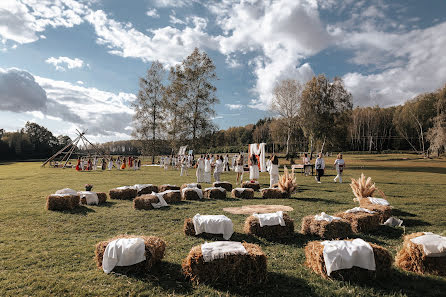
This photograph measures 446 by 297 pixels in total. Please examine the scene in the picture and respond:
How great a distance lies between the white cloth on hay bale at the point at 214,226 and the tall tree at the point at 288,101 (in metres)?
38.3

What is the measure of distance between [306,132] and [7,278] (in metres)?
43.5

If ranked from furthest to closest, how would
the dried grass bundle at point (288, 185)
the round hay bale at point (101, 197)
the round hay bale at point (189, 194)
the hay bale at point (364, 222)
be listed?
the dried grass bundle at point (288, 185) → the round hay bale at point (189, 194) → the round hay bale at point (101, 197) → the hay bale at point (364, 222)

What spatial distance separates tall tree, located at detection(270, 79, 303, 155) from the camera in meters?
43.4

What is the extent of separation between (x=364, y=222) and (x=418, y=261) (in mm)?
2516

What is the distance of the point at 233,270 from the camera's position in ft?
15.3

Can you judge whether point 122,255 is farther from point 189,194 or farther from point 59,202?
point 189,194

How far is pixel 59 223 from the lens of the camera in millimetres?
9047

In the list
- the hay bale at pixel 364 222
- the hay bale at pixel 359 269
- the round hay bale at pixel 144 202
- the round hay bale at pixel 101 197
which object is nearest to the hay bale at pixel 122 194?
the round hay bale at pixel 101 197

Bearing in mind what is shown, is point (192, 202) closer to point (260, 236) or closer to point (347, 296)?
point (260, 236)

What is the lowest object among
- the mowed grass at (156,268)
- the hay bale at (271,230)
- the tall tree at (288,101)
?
the mowed grass at (156,268)

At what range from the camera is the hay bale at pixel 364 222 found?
7.67 metres

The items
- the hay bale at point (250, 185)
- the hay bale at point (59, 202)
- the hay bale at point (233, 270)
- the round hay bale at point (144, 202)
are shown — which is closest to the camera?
the hay bale at point (233, 270)

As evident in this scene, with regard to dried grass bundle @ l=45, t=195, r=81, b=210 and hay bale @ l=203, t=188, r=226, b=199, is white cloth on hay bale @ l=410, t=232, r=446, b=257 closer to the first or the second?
hay bale @ l=203, t=188, r=226, b=199

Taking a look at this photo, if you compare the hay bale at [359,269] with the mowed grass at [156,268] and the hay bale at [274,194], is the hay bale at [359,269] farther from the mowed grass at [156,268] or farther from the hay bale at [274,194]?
the hay bale at [274,194]
